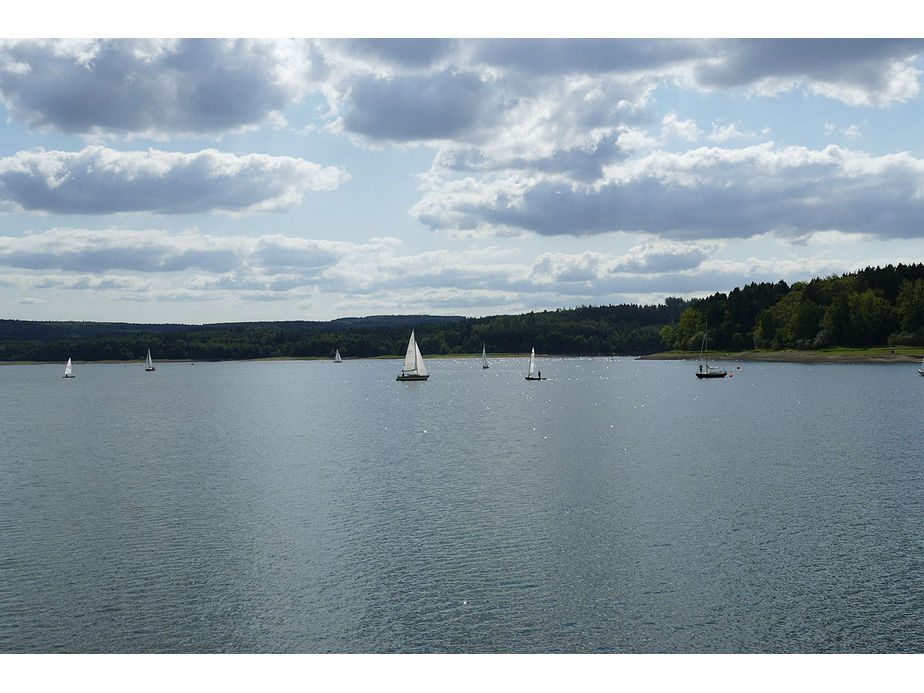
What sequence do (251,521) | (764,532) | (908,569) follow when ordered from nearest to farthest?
1. (908,569)
2. (764,532)
3. (251,521)

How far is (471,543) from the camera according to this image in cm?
3828

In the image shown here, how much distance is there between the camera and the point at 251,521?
44.2 meters

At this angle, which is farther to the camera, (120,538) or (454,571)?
(120,538)

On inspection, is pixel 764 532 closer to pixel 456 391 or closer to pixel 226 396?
pixel 456 391

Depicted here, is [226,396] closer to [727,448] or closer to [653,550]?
[727,448]

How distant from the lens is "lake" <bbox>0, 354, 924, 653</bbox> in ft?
90.5

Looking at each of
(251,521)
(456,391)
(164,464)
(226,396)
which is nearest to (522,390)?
(456,391)

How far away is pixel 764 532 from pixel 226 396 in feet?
477

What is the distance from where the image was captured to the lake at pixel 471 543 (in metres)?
27.6

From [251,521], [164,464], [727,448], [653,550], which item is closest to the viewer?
[653,550]

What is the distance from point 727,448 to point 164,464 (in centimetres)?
5066

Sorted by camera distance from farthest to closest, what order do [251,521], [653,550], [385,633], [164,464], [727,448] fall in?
1. [727,448]
2. [164,464]
3. [251,521]
4. [653,550]
5. [385,633]

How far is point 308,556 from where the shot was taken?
36.8 m

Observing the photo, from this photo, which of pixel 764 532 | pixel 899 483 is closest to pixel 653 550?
pixel 764 532
